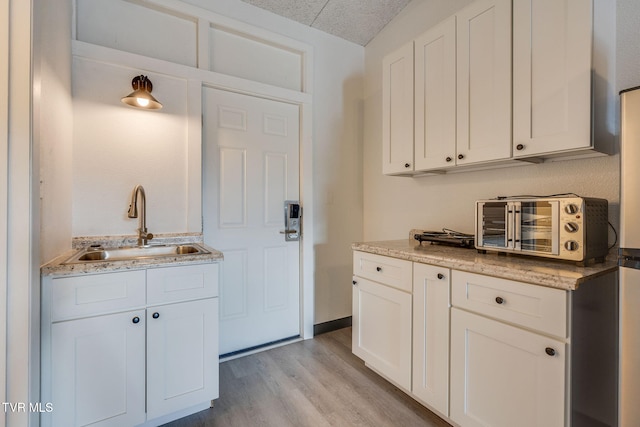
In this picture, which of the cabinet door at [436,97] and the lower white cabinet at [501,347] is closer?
the lower white cabinet at [501,347]

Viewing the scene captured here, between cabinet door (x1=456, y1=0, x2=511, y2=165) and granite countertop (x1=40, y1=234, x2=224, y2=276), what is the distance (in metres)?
1.62

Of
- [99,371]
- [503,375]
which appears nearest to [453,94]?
[503,375]

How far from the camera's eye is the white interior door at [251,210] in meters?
2.31

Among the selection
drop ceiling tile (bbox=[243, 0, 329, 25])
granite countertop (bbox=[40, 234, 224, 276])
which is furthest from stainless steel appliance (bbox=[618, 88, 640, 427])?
drop ceiling tile (bbox=[243, 0, 329, 25])

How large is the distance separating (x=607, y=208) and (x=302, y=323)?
89.0 inches

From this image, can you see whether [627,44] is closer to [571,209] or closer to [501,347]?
[571,209]

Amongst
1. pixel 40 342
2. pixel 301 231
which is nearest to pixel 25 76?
pixel 40 342

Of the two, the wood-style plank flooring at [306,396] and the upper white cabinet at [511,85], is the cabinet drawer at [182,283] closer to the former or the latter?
the wood-style plank flooring at [306,396]

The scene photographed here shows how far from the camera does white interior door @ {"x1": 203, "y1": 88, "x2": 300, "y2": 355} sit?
2.31m

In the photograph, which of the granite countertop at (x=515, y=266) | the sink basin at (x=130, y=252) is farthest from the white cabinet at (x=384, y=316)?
the sink basin at (x=130, y=252)

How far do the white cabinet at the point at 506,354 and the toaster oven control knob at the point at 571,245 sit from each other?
0.87ft

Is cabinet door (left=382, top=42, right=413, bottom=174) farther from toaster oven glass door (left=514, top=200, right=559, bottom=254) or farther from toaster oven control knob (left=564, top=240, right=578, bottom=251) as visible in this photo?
toaster oven control knob (left=564, top=240, right=578, bottom=251)

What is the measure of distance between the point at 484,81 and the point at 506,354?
55.8 inches

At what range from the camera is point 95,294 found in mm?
1387
